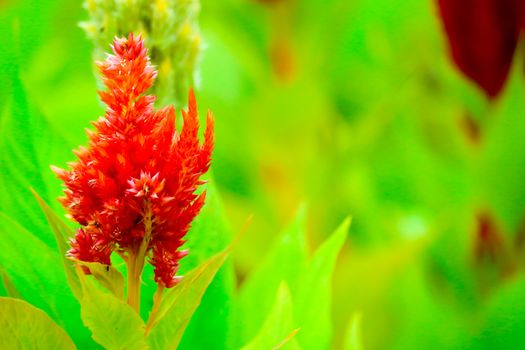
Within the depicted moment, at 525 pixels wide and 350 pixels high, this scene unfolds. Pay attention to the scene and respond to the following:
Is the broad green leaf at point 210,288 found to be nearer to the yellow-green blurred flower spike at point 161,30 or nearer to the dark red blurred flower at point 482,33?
the yellow-green blurred flower spike at point 161,30

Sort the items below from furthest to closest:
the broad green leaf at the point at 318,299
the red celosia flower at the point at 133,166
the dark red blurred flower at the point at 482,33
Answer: the dark red blurred flower at the point at 482,33
the broad green leaf at the point at 318,299
the red celosia flower at the point at 133,166

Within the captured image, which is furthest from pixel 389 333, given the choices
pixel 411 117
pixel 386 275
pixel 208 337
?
pixel 208 337

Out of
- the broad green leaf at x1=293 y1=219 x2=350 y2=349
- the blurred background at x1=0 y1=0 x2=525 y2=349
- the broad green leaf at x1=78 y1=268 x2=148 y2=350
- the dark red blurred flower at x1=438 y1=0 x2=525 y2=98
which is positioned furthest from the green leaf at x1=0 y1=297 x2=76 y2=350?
the dark red blurred flower at x1=438 y1=0 x2=525 y2=98

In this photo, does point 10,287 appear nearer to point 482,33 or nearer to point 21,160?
point 21,160

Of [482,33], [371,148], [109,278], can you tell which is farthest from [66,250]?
[371,148]

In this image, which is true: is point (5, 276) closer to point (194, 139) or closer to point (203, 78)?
point (194, 139)

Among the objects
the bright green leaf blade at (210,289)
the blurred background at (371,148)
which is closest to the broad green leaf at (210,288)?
the bright green leaf blade at (210,289)

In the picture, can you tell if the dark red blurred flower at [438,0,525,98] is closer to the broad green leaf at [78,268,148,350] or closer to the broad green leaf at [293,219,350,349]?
the broad green leaf at [293,219,350,349]
